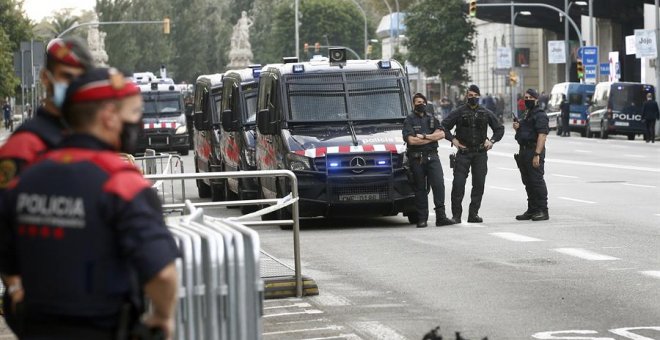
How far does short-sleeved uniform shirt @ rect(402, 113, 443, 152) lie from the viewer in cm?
2019

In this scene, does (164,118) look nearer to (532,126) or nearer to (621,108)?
(621,108)

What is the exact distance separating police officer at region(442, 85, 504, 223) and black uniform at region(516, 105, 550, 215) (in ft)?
1.33

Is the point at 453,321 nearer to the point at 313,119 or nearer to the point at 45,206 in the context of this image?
the point at 45,206

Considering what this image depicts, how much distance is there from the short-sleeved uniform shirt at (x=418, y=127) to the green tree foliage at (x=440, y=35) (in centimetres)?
8372

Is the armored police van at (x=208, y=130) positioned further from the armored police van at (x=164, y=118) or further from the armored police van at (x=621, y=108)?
the armored police van at (x=621, y=108)

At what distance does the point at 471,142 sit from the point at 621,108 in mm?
42606

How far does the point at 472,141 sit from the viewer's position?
2089 centimetres

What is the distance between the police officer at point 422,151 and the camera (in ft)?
66.2

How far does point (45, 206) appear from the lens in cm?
466

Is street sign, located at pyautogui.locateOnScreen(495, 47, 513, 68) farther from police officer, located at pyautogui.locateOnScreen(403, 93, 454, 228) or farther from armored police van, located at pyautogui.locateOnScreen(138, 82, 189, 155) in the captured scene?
police officer, located at pyautogui.locateOnScreen(403, 93, 454, 228)

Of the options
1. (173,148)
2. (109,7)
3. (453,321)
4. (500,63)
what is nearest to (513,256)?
(453,321)

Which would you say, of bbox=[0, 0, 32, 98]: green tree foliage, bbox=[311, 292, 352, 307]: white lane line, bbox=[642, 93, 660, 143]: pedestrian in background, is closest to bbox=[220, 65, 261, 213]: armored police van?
bbox=[311, 292, 352, 307]: white lane line

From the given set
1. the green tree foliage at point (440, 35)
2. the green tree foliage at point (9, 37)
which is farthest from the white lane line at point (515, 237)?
the green tree foliage at point (440, 35)

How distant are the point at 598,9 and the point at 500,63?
12.5 meters
